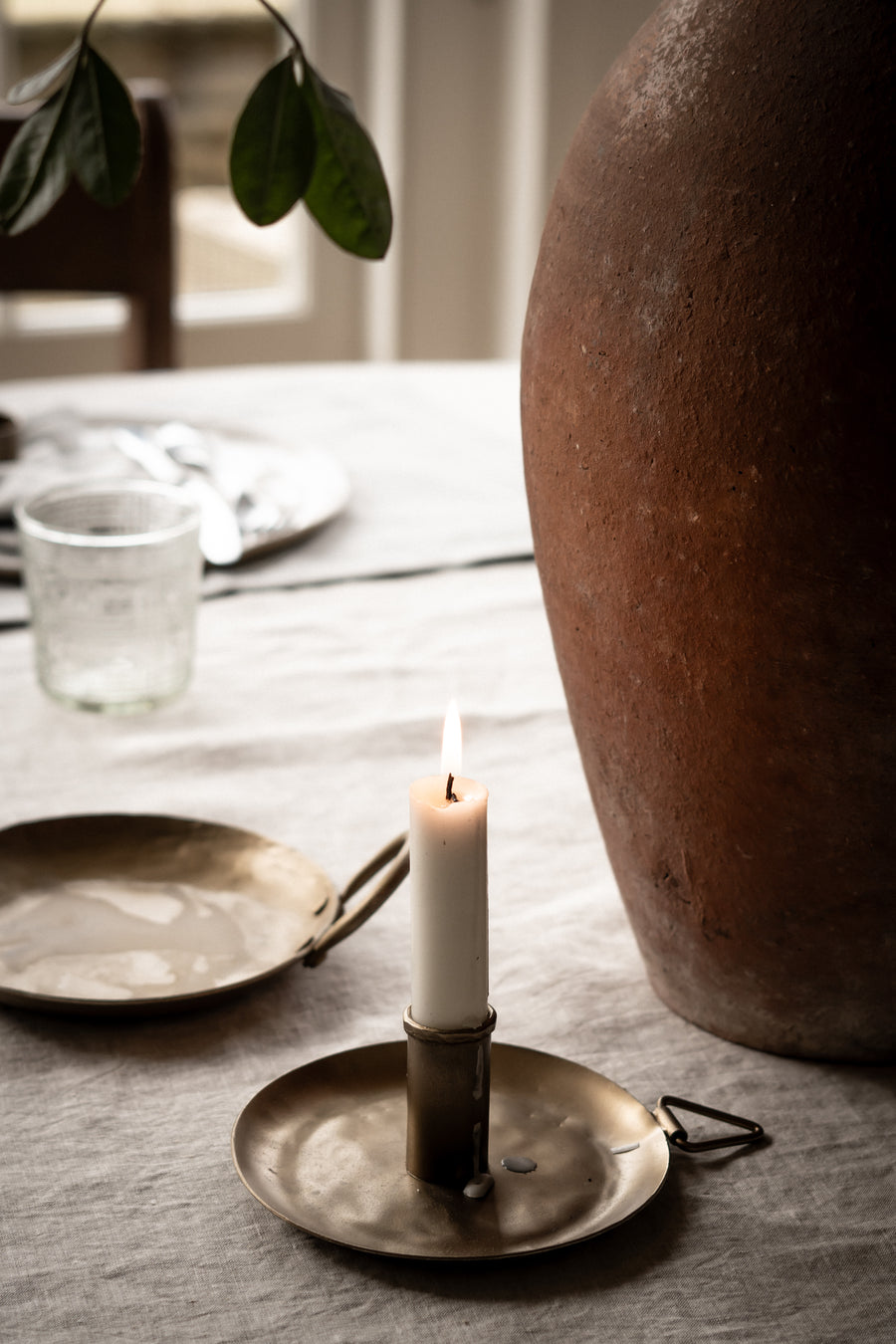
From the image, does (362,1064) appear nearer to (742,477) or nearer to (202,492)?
(742,477)

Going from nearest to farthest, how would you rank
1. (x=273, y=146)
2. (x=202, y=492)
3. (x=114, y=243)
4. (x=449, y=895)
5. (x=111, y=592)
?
1. (x=449, y=895)
2. (x=273, y=146)
3. (x=111, y=592)
4. (x=202, y=492)
5. (x=114, y=243)

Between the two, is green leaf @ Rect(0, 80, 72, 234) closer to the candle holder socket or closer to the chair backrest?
the candle holder socket

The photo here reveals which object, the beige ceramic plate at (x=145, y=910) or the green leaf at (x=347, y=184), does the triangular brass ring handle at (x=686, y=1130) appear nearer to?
the beige ceramic plate at (x=145, y=910)

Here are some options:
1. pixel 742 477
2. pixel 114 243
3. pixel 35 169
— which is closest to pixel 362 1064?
pixel 742 477

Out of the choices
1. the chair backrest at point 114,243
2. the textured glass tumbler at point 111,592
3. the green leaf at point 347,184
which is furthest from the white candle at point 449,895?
the chair backrest at point 114,243

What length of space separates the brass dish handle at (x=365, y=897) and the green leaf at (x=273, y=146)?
0.23 m

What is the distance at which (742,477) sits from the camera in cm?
42

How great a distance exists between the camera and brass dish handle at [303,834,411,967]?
50 cm

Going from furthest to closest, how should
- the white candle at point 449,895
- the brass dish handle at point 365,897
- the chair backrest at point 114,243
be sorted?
the chair backrest at point 114,243, the brass dish handle at point 365,897, the white candle at point 449,895

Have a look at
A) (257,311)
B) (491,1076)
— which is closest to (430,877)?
(491,1076)

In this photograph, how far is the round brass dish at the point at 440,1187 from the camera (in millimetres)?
391

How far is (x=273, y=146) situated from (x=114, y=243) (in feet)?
3.33

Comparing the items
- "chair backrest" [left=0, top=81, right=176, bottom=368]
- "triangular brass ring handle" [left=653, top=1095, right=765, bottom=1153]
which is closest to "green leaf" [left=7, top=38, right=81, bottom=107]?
"triangular brass ring handle" [left=653, top=1095, right=765, bottom=1153]

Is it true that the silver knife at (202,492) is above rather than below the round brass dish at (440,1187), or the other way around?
above
